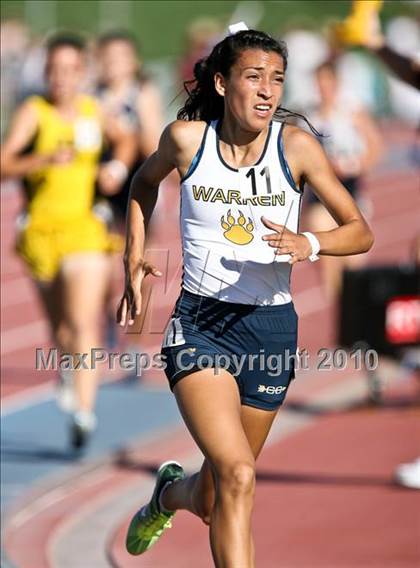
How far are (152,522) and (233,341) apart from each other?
1.18 m

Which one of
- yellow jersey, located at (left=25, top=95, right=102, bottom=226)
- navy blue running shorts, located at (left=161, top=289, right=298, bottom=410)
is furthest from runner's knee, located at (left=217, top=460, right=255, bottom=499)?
yellow jersey, located at (left=25, top=95, right=102, bottom=226)

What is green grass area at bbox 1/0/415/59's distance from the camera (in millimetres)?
35969

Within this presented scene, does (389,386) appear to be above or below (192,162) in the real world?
below

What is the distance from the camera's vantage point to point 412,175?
3033 centimetres

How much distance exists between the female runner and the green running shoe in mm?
731

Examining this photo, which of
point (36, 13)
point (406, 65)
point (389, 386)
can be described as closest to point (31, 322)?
point (389, 386)

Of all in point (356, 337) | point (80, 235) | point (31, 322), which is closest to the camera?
point (80, 235)

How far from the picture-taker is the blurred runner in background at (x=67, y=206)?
29.7 ft

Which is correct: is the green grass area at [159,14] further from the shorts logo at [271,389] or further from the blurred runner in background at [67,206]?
the shorts logo at [271,389]

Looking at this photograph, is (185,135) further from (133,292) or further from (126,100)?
(126,100)

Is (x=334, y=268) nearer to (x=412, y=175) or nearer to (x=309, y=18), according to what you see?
(x=412, y=175)

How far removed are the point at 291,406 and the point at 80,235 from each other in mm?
2070

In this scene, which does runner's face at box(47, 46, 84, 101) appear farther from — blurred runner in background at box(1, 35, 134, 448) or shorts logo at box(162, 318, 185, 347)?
shorts logo at box(162, 318, 185, 347)

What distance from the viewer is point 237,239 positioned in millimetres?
5332
